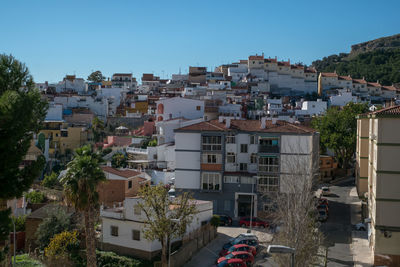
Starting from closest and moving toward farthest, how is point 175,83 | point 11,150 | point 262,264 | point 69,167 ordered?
1. point 11,150
2. point 69,167
3. point 262,264
4. point 175,83

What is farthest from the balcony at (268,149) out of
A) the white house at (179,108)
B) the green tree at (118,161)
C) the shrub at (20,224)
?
the white house at (179,108)

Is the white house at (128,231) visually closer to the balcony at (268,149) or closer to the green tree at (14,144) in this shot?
the balcony at (268,149)

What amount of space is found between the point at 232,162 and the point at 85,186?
1910 cm

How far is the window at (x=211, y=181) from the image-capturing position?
133 feet

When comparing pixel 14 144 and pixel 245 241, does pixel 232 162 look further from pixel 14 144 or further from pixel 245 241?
pixel 14 144

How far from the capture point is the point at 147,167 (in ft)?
166

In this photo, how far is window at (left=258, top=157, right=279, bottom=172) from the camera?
128 ft

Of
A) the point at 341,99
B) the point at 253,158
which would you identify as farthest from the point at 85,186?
the point at 341,99

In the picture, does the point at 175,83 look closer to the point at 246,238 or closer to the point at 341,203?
the point at 341,203

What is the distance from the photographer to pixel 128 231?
1237 inches

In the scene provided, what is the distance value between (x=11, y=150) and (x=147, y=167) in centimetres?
3554

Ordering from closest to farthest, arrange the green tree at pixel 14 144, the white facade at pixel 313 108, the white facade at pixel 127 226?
the green tree at pixel 14 144 → the white facade at pixel 127 226 → the white facade at pixel 313 108

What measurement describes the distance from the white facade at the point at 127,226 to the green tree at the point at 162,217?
92cm

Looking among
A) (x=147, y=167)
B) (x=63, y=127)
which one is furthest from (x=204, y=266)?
(x=63, y=127)
